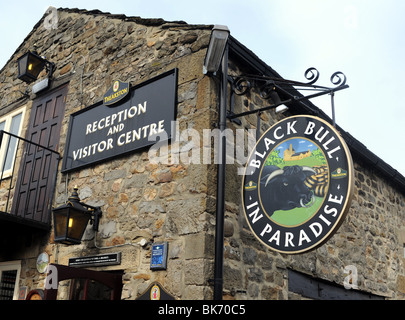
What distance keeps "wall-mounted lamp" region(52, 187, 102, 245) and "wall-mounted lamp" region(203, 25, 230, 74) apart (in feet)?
7.18

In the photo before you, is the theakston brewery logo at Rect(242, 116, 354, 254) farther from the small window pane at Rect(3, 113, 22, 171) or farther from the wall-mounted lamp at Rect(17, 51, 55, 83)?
the small window pane at Rect(3, 113, 22, 171)

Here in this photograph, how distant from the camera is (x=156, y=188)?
16.9 feet

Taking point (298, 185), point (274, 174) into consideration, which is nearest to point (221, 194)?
point (274, 174)

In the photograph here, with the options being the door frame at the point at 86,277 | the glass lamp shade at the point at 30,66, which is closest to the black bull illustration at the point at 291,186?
the door frame at the point at 86,277

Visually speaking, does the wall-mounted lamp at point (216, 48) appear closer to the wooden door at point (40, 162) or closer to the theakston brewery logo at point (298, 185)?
the theakston brewery logo at point (298, 185)

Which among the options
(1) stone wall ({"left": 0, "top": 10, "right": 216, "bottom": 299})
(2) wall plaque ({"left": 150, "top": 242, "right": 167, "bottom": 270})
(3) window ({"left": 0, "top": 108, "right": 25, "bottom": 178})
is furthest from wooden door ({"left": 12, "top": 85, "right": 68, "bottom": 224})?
(2) wall plaque ({"left": 150, "top": 242, "right": 167, "bottom": 270})

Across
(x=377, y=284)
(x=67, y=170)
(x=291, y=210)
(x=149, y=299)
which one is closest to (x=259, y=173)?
(x=291, y=210)

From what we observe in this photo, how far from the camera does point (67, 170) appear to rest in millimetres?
6289

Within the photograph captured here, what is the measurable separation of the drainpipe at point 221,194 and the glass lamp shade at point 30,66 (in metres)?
3.78

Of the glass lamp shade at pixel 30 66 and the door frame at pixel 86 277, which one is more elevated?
the glass lamp shade at pixel 30 66

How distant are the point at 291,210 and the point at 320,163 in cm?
47

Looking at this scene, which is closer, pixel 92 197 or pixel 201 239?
pixel 201 239

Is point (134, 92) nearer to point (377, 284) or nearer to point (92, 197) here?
point (92, 197)

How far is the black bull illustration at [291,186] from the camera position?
12.6 ft
